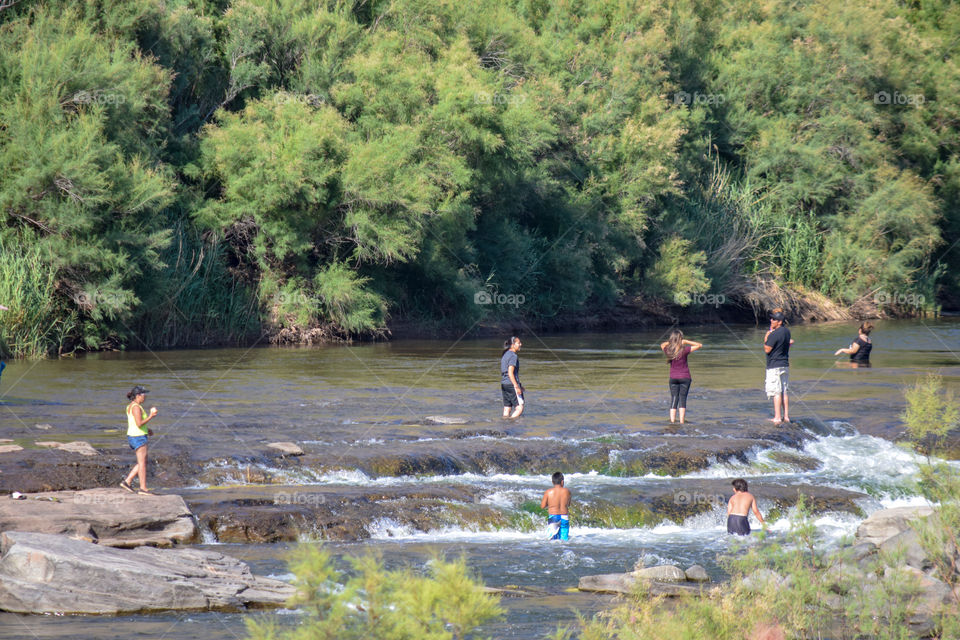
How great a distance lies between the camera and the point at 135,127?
2947cm

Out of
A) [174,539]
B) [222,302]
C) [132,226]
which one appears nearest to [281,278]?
[222,302]

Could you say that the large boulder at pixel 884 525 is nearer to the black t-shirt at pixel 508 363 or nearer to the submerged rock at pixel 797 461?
the submerged rock at pixel 797 461

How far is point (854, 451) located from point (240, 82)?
23.6 meters

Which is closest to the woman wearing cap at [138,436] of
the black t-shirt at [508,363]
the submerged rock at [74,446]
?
the submerged rock at [74,446]

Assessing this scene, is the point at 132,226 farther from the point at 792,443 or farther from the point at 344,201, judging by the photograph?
the point at 792,443

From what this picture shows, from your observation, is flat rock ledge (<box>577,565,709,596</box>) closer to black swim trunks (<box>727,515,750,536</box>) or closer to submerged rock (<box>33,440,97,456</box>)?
black swim trunks (<box>727,515,750,536</box>)
